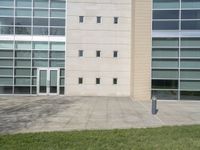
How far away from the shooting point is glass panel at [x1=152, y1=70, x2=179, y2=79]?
28.2m

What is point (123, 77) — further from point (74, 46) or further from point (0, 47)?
point (0, 47)

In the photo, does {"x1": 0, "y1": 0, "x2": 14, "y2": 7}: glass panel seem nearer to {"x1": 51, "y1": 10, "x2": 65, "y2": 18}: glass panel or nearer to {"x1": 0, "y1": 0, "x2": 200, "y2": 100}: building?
{"x1": 0, "y1": 0, "x2": 200, "y2": 100}: building

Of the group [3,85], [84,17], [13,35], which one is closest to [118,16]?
[84,17]

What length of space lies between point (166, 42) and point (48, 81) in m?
10.3

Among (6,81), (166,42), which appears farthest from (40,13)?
(166,42)

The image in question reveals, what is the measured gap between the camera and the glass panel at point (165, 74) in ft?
92.6

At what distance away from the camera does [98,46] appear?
32.5 metres

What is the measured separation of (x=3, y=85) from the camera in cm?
3148

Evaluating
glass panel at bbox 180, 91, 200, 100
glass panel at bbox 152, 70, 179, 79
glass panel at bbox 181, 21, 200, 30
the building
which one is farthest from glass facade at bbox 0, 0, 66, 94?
glass panel at bbox 180, 91, 200, 100

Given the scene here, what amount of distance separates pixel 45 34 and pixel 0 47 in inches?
150

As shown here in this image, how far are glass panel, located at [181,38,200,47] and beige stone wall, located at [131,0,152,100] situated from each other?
7.89 ft

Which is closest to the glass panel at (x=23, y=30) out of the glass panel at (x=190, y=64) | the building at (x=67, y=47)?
the building at (x=67, y=47)

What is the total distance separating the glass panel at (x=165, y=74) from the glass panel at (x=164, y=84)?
0.37 meters

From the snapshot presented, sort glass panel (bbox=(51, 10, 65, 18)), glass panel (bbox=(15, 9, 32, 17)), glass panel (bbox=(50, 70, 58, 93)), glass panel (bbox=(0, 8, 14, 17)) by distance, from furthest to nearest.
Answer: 1. glass panel (bbox=(51, 10, 65, 18))
2. glass panel (bbox=(50, 70, 58, 93))
3. glass panel (bbox=(15, 9, 32, 17))
4. glass panel (bbox=(0, 8, 14, 17))
